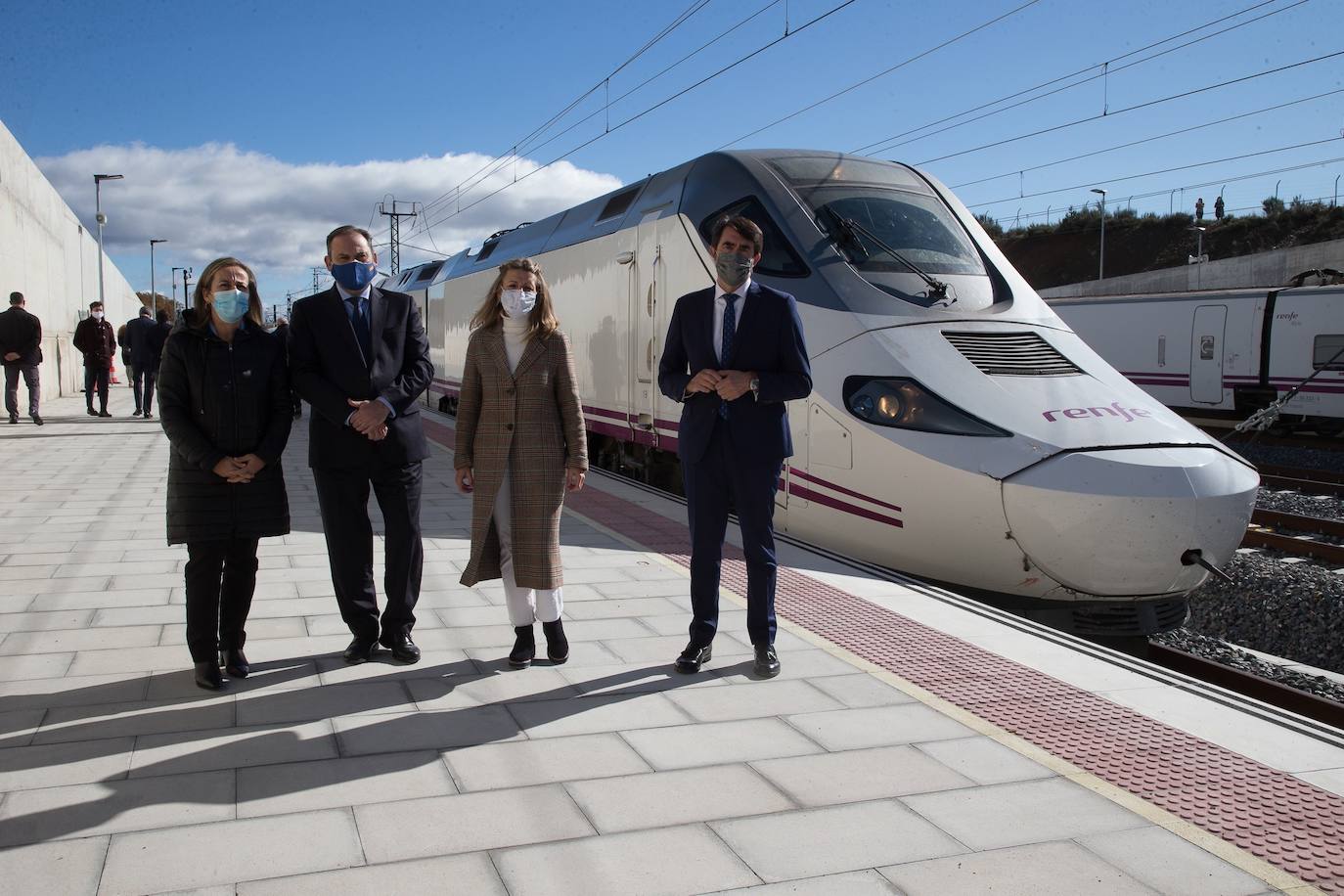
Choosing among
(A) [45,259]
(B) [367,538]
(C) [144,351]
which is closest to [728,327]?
(B) [367,538]

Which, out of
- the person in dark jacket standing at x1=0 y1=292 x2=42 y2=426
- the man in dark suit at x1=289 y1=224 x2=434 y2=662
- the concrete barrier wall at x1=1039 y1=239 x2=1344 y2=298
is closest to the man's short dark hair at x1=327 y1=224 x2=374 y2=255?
the man in dark suit at x1=289 y1=224 x2=434 y2=662

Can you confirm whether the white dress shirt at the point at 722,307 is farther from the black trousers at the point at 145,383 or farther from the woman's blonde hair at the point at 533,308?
the black trousers at the point at 145,383

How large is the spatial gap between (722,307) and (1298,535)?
282 inches

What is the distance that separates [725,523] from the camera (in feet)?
Result: 13.3

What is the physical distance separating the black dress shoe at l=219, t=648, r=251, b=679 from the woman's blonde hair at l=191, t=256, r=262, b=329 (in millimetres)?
1182

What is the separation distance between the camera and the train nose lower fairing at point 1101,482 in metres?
4.93

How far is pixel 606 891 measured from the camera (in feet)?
7.98

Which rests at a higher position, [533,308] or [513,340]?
[533,308]

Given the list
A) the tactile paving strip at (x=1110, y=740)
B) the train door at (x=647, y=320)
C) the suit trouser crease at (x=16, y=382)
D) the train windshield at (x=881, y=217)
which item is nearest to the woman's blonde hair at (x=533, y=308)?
the tactile paving strip at (x=1110, y=740)

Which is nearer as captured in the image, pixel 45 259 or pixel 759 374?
pixel 759 374

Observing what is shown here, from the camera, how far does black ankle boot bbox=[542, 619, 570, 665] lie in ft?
13.6

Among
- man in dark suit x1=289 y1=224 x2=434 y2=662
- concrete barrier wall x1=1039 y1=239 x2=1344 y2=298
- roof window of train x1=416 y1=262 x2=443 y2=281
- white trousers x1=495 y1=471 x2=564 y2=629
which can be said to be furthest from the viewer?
concrete barrier wall x1=1039 y1=239 x2=1344 y2=298

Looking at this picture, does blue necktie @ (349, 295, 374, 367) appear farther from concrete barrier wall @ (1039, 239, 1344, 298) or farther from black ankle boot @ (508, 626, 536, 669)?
concrete barrier wall @ (1039, 239, 1344, 298)

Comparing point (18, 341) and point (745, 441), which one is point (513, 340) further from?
point (18, 341)
